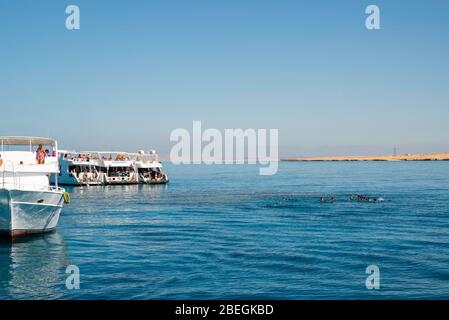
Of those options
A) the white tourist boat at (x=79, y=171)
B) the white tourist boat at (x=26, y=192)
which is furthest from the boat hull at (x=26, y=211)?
the white tourist boat at (x=79, y=171)

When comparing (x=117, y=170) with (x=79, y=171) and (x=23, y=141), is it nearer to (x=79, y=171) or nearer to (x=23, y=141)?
(x=79, y=171)

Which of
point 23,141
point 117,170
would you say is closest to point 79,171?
point 117,170

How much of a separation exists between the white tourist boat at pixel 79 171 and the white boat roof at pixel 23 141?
217ft

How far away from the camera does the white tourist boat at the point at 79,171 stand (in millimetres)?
106062

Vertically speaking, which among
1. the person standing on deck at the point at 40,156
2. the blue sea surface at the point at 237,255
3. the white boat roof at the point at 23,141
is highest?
the white boat roof at the point at 23,141

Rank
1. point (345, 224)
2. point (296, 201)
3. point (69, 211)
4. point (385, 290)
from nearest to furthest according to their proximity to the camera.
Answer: point (385, 290) < point (345, 224) < point (69, 211) < point (296, 201)

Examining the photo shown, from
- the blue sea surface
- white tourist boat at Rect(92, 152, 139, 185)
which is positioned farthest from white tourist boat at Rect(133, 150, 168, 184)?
the blue sea surface

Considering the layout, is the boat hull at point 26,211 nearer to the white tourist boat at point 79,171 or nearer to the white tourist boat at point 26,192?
the white tourist boat at point 26,192

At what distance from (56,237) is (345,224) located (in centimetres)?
2376

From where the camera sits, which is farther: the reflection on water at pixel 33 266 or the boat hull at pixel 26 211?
the boat hull at pixel 26 211

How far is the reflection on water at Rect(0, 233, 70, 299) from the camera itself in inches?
921

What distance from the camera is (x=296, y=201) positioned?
219 ft
